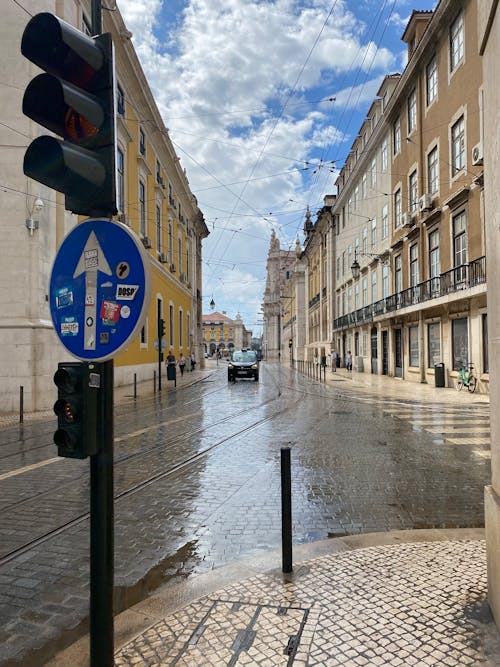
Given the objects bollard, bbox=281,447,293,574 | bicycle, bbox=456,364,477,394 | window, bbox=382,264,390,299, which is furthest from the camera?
window, bbox=382,264,390,299

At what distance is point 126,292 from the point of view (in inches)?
91.2

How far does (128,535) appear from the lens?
456cm

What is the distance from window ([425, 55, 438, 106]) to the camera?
2261cm

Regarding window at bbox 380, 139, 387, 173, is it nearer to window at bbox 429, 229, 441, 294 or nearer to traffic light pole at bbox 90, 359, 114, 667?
window at bbox 429, 229, 441, 294

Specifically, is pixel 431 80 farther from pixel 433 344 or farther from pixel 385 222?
pixel 433 344

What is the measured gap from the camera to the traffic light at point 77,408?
2.29 m

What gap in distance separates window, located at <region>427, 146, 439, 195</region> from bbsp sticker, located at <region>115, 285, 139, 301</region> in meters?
23.3

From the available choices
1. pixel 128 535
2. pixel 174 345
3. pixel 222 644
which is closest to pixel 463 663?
pixel 222 644

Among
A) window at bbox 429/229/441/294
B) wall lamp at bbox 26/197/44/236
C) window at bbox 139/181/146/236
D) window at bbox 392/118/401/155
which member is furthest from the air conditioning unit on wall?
window at bbox 139/181/146/236

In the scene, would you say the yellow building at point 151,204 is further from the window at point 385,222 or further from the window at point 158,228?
the window at point 385,222

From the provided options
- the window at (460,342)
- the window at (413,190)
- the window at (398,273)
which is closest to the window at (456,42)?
the window at (413,190)

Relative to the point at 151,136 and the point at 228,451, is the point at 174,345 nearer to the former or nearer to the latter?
the point at 151,136

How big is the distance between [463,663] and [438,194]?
75.2 ft

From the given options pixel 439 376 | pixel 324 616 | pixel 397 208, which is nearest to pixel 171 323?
pixel 397 208
